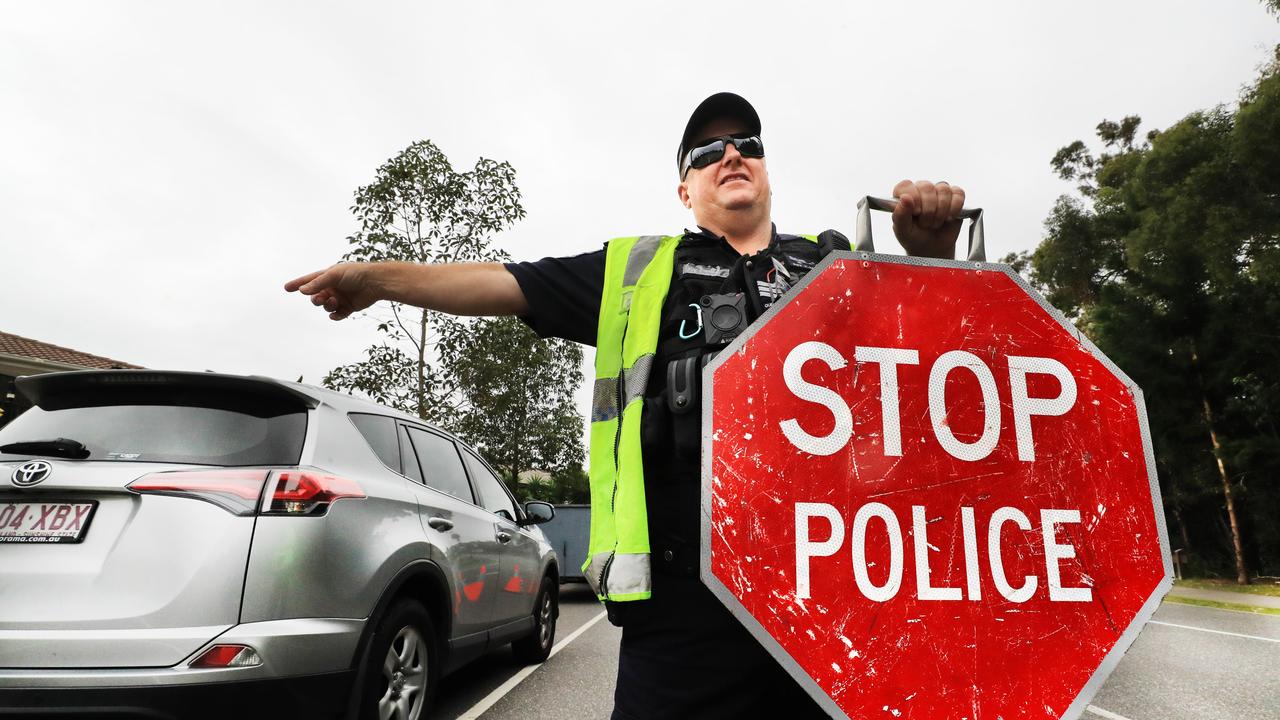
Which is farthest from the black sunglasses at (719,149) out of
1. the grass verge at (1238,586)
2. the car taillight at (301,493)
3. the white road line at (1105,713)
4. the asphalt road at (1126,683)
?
the grass verge at (1238,586)

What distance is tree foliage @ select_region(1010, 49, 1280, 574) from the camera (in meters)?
17.0

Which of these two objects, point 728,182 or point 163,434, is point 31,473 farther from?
point 728,182

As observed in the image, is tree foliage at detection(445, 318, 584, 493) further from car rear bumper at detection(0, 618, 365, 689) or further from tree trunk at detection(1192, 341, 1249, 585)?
tree trunk at detection(1192, 341, 1249, 585)

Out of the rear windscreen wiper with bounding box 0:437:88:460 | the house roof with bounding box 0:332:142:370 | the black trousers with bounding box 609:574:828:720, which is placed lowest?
the black trousers with bounding box 609:574:828:720

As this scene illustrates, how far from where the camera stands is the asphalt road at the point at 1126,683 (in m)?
4.66

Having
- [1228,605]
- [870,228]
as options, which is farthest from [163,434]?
[1228,605]

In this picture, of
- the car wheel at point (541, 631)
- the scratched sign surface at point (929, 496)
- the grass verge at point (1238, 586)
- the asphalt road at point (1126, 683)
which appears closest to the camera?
the scratched sign surface at point (929, 496)

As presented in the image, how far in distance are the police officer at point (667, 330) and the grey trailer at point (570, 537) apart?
411 inches

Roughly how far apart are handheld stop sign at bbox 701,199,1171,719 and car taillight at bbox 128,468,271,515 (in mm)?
2262

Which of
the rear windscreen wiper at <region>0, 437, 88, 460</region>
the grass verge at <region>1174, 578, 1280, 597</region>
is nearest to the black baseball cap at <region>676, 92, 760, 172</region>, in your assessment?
the rear windscreen wiper at <region>0, 437, 88, 460</region>

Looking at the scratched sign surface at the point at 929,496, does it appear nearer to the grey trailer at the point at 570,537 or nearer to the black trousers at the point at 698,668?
the black trousers at the point at 698,668

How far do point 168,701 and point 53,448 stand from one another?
3.27 feet

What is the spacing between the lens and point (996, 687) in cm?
99

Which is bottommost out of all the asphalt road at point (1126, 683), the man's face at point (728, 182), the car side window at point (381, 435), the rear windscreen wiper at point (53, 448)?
the asphalt road at point (1126, 683)
